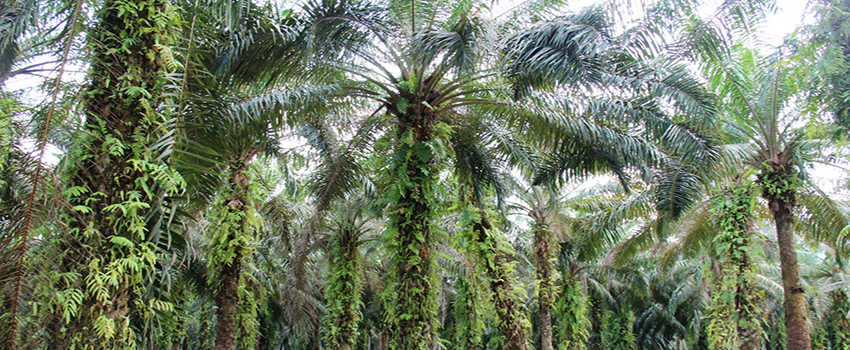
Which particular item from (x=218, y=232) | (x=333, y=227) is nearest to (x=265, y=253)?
(x=333, y=227)

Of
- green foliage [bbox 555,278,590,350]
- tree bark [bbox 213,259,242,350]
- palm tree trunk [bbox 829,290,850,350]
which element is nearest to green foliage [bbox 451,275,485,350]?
green foliage [bbox 555,278,590,350]

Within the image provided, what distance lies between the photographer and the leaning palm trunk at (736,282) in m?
8.49

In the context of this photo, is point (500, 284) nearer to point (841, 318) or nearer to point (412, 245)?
point (412, 245)

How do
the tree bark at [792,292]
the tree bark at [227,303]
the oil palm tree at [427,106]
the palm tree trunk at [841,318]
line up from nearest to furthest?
the oil palm tree at [427,106], the tree bark at [792,292], the tree bark at [227,303], the palm tree trunk at [841,318]

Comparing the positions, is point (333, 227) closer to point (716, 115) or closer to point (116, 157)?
point (716, 115)

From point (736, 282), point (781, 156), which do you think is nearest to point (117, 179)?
point (736, 282)

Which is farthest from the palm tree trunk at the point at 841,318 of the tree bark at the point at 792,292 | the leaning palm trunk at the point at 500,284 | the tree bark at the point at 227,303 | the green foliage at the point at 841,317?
the tree bark at the point at 227,303

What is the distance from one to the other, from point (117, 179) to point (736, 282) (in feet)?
30.8

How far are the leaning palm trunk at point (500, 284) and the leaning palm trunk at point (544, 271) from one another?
430 cm

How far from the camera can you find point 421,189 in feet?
23.7

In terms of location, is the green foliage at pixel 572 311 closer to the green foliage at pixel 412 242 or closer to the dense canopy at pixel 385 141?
the dense canopy at pixel 385 141

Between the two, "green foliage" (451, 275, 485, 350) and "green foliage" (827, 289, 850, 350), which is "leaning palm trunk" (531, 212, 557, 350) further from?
"green foliage" (827, 289, 850, 350)

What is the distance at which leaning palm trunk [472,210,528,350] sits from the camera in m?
9.17

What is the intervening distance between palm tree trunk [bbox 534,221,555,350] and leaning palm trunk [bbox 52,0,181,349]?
11.7m
